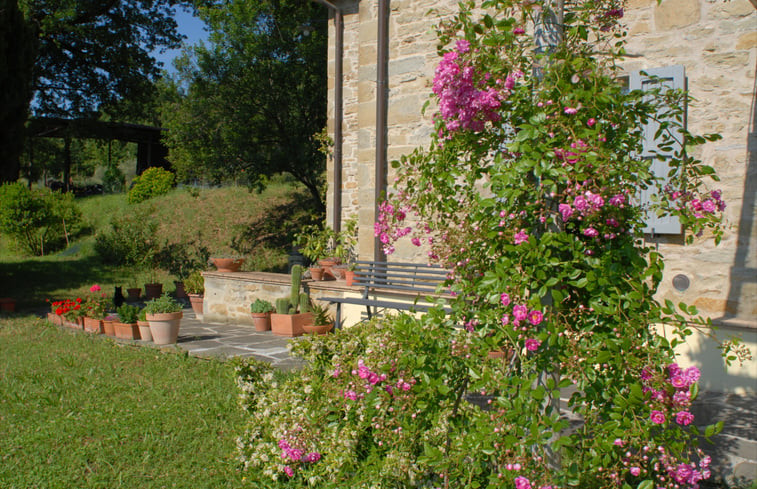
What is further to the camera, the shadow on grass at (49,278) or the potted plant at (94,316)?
the shadow on grass at (49,278)

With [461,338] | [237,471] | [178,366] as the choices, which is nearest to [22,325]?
[178,366]

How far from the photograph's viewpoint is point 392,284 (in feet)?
21.0

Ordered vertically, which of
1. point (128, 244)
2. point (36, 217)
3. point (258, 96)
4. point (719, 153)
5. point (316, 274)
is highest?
point (258, 96)

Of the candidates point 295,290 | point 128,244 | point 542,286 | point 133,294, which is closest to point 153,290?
point 133,294

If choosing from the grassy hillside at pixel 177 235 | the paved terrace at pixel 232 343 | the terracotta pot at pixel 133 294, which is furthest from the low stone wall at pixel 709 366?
the grassy hillside at pixel 177 235

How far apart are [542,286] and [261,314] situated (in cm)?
608

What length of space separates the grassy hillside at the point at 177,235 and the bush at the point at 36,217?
1.62 feet

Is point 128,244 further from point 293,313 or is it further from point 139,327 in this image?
point 293,313

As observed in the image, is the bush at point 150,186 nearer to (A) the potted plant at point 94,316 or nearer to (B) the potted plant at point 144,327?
(A) the potted plant at point 94,316

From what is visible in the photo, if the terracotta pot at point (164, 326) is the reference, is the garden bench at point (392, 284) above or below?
above

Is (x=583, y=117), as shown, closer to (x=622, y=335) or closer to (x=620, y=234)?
(x=620, y=234)

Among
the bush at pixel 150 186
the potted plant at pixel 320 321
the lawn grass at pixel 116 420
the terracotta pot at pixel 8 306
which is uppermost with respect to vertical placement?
the bush at pixel 150 186

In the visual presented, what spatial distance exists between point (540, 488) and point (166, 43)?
71.2 feet

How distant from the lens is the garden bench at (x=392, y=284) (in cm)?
612
